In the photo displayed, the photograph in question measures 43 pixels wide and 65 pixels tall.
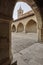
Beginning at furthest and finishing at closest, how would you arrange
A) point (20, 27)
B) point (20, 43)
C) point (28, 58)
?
point (20, 27) < point (20, 43) < point (28, 58)

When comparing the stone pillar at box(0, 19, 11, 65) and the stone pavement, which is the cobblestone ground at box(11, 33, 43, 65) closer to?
the stone pavement

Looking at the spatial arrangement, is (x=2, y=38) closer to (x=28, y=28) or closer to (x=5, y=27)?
(x=5, y=27)

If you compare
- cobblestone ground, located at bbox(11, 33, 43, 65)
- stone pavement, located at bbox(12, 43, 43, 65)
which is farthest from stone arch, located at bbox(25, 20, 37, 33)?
stone pavement, located at bbox(12, 43, 43, 65)

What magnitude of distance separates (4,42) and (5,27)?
0.22m

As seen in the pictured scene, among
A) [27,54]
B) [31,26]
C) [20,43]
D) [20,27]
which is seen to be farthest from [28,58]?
[20,27]

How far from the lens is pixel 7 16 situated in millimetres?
1522

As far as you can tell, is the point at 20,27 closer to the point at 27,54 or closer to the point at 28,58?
the point at 27,54

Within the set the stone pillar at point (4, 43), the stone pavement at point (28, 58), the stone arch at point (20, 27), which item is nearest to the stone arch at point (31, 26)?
the stone arch at point (20, 27)

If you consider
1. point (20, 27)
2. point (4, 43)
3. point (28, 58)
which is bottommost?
point (28, 58)

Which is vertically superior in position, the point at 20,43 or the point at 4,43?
the point at 4,43

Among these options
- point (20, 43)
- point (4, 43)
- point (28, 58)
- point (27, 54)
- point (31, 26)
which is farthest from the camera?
point (31, 26)

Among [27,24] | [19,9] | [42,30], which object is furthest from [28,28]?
[19,9]

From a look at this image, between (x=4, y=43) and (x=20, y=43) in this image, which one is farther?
(x=20, y=43)

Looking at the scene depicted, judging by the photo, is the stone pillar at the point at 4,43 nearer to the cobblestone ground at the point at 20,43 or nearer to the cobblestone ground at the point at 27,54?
the cobblestone ground at the point at 27,54
